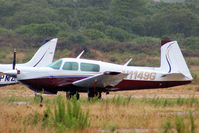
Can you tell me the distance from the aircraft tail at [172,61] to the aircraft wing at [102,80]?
2315 mm

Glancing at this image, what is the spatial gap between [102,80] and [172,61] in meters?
3.16

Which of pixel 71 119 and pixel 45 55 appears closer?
pixel 71 119

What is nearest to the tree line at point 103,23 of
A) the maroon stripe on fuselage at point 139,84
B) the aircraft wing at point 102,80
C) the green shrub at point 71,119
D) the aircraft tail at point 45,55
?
the aircraft tail at point 45,55

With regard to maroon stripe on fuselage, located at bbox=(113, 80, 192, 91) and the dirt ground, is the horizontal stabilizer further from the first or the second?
the dirt ground

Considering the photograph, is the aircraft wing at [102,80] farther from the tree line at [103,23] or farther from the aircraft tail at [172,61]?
the tree line at [103,23]

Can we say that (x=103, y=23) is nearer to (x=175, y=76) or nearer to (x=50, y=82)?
(x=175, y=76)

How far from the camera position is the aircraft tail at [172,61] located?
62.4 feet

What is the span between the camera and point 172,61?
19.0 m

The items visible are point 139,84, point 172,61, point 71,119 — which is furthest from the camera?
point 172,61

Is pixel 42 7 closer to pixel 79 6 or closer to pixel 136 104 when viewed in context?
pixel 79 6

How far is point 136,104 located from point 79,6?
7298 centimetres

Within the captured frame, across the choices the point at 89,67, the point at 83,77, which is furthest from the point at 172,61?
the point at 83,77

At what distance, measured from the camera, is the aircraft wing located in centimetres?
1727

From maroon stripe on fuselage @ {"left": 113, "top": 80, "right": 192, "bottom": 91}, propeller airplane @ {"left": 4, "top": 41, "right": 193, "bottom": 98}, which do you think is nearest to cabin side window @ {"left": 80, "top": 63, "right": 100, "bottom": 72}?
propeller airplane @ {"left": 4, "top": 41, "right": 193, "bottom": 98}
